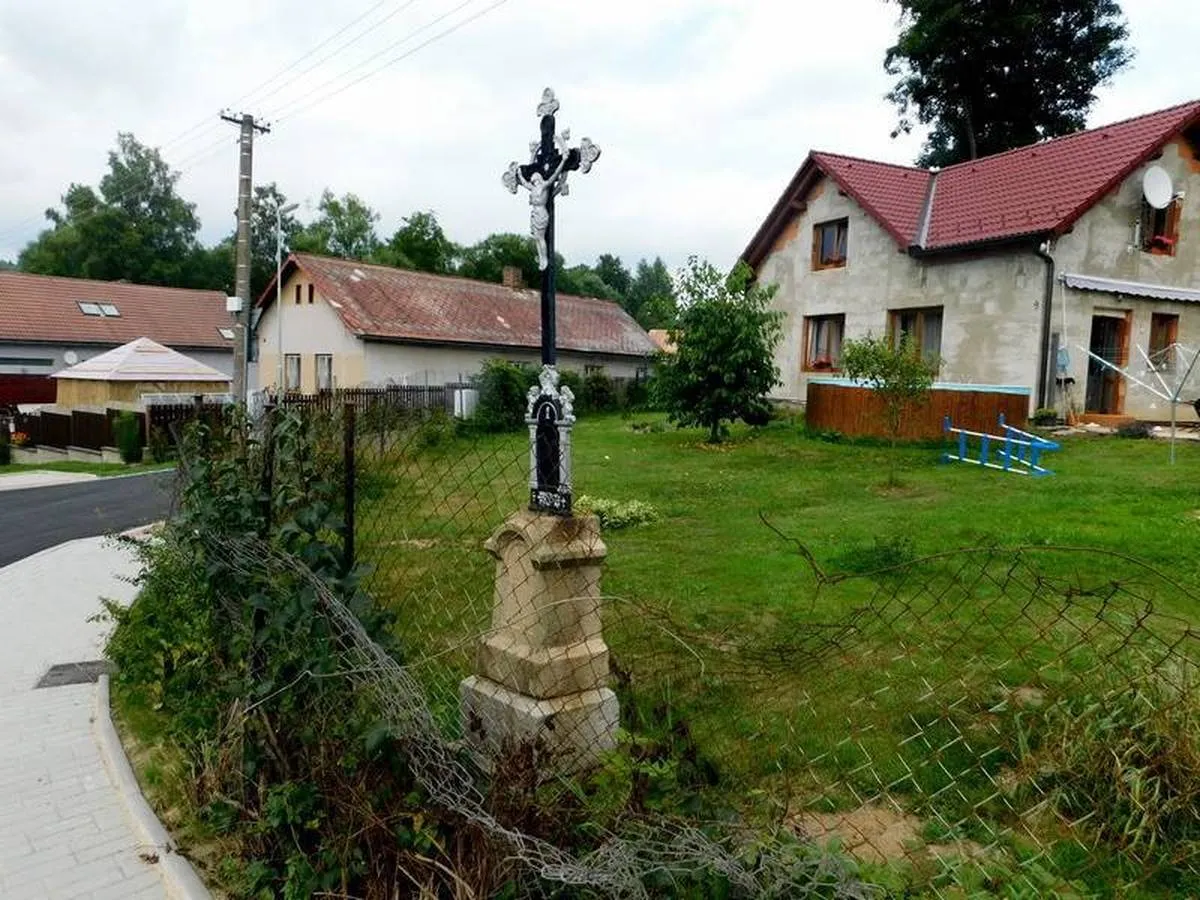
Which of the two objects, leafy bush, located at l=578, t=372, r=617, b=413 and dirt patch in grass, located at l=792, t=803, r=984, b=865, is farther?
leafy bush, located at l=578, t=372, r=617, b=413

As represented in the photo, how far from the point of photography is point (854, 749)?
3.63 m

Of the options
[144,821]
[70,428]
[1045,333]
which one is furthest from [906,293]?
[70,428]

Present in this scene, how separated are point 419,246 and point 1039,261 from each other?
121ft

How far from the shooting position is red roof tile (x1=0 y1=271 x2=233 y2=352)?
104 ft

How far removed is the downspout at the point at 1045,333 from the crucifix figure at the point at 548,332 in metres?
14.4

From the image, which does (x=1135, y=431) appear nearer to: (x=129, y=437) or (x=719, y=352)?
(x=719, y=352)

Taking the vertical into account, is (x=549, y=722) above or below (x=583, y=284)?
below

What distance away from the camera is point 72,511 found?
13.1m

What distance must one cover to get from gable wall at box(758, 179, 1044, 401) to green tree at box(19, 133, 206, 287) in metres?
45.5

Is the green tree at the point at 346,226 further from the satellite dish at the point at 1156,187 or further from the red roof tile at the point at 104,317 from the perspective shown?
the satellite dish at the point at 1156,187

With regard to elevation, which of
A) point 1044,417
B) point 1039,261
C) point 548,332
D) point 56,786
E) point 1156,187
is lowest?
point 56,786

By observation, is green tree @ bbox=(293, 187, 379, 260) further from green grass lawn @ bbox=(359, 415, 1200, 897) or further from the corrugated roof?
green grass lawn @ bbox=(359, 415, 1200, 897)

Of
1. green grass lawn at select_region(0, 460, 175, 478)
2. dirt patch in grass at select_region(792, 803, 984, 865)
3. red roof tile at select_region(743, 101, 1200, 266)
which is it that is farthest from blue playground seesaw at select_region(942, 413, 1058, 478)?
green grass lawn at select_region(0, 460, 175, 478)

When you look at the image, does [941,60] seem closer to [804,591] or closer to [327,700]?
→ [804,591]
